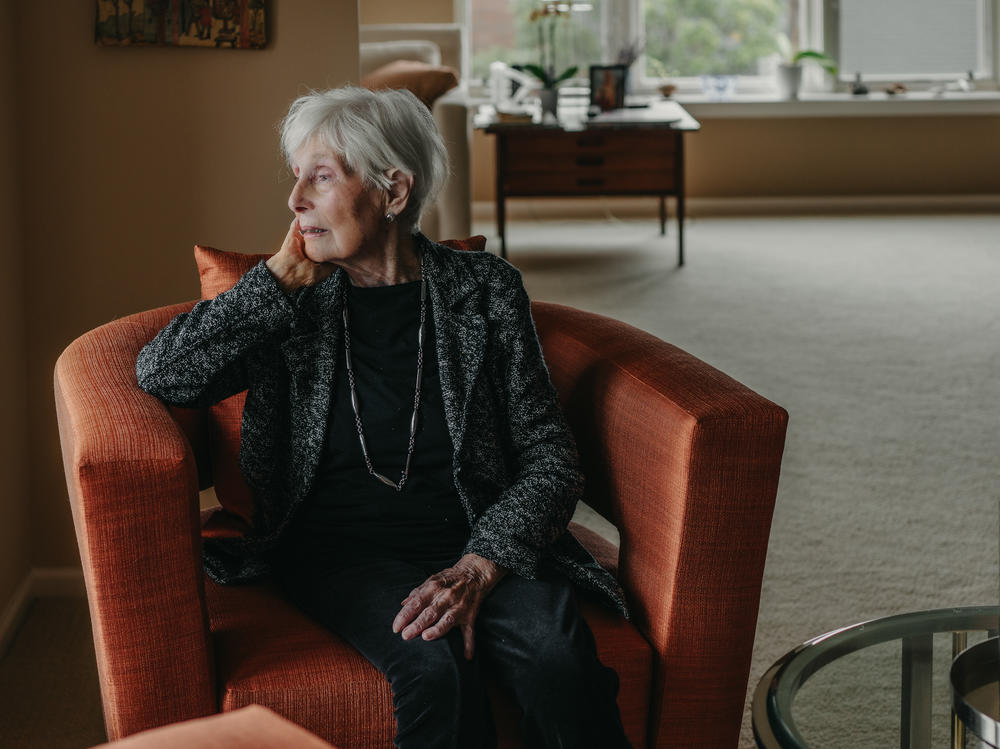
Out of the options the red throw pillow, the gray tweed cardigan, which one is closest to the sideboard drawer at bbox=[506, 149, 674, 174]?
the red throw pillow

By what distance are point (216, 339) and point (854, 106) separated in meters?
6.47

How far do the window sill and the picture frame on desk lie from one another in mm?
1223

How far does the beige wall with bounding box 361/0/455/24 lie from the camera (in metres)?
6.77

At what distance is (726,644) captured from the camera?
1.48 metres

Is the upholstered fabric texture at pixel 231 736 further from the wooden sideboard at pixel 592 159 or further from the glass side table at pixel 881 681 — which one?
the wooden sideboard at pixel 592 159

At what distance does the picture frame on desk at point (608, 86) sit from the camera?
613cm

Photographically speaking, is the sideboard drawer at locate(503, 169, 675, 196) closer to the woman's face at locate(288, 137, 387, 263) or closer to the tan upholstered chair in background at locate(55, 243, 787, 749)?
the tan upholstered chair in background at locate(55, 243, 787, 749)

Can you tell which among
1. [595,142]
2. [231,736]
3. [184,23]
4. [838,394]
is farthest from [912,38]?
[231,736]

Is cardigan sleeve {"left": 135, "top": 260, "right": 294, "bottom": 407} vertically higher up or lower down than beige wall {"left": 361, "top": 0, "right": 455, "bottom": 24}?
lower down

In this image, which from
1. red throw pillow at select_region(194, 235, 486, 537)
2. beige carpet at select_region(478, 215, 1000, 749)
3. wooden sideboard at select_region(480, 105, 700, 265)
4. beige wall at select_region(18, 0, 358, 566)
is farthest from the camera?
wooden sideboard at select_region(480, 105, 700, 265)

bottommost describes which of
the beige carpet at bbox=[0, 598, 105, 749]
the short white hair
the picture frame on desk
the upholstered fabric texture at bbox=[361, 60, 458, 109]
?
the beige carpet at bbox=[0, 598, 105, 749]

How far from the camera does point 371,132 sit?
1.59 meters

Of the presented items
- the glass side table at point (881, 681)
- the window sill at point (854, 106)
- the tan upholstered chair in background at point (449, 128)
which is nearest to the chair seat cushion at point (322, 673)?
the glass side table at point (881, 681)

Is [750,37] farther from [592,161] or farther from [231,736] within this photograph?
[231,736]
